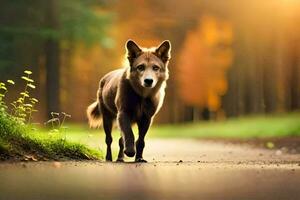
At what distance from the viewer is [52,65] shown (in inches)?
1253

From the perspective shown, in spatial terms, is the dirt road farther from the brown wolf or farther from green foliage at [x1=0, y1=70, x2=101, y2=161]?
the brown wolf

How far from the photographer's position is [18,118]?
42.1ft

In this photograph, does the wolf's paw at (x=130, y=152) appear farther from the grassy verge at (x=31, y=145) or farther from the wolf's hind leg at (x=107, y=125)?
the wolf's hind leg at (x=107, y=125)

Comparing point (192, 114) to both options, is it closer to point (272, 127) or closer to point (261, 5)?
point (261, 5)

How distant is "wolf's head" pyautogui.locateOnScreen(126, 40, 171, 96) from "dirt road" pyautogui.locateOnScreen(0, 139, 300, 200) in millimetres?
1445

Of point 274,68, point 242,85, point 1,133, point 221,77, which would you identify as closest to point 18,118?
point 1,133

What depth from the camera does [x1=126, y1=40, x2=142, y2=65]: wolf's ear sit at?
42.4 feet

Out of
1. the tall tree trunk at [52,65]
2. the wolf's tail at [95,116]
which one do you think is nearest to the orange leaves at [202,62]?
the tall tree trunk at [52,65]

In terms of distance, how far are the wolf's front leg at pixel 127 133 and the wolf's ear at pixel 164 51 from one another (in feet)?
3.69

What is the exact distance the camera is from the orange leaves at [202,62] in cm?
5075

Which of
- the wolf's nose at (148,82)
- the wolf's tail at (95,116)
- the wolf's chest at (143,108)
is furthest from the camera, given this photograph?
the wolf's tail at (95,116)

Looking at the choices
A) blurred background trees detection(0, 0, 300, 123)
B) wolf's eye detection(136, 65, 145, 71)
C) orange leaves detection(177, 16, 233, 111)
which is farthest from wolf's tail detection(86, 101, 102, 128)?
orange leaves detection(177, 16, 233, 111)

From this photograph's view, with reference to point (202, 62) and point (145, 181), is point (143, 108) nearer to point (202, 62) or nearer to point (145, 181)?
point (145, 181)

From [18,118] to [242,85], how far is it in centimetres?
3522
